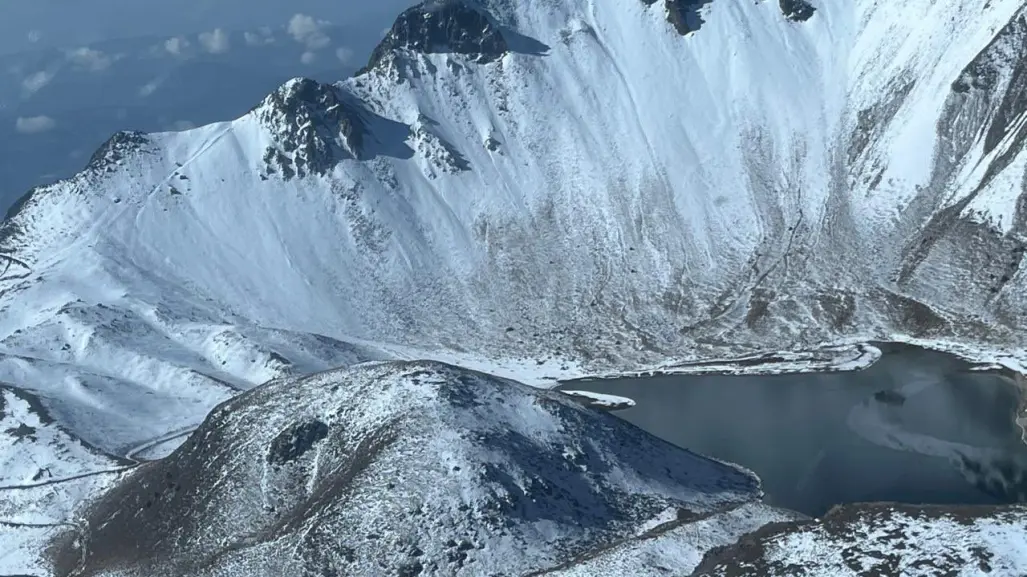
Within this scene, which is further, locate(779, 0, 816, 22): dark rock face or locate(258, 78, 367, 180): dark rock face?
locate(779, 0, 816, 22): dark rock face

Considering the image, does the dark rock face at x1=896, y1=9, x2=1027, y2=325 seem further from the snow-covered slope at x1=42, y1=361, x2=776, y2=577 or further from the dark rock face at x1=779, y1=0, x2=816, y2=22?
the snow-covered slope at x1=42, y1=361, x2=776, y2=577

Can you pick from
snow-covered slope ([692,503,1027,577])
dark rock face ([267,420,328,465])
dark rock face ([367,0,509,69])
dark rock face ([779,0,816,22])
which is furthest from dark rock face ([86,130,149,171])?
snow-covered slope ([692,503,1027,577])

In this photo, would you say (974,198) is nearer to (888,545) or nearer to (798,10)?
(798,10)

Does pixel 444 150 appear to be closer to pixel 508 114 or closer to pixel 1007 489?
pixel 508 114

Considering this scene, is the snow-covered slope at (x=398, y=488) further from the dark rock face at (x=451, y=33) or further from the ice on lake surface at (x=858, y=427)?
the dark rock face at (x=451, y=33)

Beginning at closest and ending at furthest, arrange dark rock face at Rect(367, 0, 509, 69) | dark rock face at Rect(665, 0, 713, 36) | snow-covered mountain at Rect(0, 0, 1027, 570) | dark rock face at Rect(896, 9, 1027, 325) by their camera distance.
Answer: dark rock face at Rect(896, 9, 1027, 325)
snow-covered mountain at Rect(0, 0, 1027, 570)
dark rock face at Rect(367, 0, 509, 69)
dark rock face at Rect(665, 0, 713, 36)

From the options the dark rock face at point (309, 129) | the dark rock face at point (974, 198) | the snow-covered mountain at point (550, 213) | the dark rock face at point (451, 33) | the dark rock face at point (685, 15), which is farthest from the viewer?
the dark rock face at point (685, 15)

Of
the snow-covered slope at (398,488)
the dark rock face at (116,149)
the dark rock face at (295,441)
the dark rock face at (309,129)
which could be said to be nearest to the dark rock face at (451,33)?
the dark rock face at (309,129)
